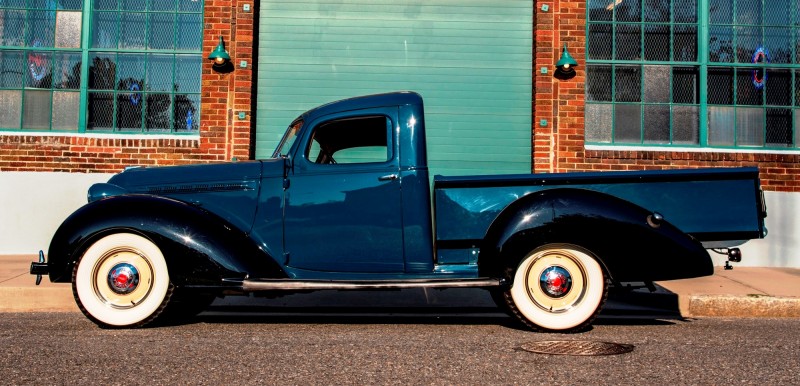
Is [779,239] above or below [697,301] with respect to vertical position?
above

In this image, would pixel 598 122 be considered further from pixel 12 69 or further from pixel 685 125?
pixel 12 69

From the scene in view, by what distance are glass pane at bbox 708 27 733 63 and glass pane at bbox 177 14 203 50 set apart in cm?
736

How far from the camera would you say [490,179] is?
18.2 ft

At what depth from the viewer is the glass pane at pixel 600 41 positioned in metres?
10.8

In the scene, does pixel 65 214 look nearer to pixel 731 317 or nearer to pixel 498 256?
pixel 498 256

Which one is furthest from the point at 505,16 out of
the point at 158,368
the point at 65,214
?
the point at 158,368

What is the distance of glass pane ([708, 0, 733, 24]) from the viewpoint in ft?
35.5

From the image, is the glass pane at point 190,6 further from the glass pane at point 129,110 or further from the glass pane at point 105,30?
the glass pane at point 129,110

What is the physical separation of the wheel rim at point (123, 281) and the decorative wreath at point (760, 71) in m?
9.04

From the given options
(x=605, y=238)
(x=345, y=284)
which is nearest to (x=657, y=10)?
(x=605, y=238)

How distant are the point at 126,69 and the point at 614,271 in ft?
26.1

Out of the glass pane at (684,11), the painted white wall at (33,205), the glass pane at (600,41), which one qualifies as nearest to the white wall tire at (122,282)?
the painted white wall at (33,205)

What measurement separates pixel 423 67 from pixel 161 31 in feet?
12.5

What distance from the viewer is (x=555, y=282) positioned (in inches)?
215
